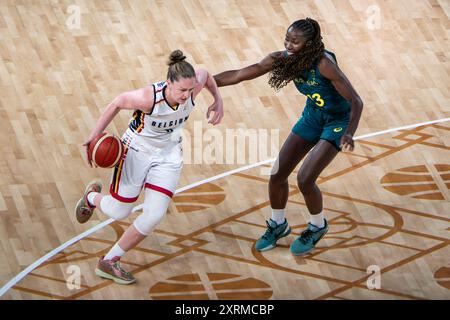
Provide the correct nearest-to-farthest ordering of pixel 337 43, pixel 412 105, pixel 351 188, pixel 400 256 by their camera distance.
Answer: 1. pixel 400 256
2. pixel 351 188
3. pixel 412 105
4. pixel 337 43

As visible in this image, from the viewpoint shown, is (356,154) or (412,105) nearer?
(356,154)

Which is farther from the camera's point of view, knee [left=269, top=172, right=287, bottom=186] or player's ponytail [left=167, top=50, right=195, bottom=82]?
knee [left=269, top=172, right=287, bottom=186]

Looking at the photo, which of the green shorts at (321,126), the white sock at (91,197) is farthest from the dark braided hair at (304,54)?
the white sock at (91,197)

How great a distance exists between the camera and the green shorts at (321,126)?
28.1 feet

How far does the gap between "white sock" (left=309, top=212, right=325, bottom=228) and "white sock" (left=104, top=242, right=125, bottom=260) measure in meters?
1.45

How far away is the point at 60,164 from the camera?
33.0ft

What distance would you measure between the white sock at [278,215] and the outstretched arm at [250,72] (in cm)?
104

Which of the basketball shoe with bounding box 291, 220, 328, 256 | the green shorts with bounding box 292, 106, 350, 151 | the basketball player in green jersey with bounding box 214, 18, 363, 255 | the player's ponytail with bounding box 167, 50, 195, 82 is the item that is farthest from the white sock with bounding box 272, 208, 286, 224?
the player's ponytail with bounding box 167, 50, 195, 82

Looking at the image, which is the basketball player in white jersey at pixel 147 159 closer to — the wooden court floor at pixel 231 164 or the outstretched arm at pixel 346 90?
the wooden court floor at pixel 231 164

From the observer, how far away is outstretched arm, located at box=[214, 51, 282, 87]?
28.4ft

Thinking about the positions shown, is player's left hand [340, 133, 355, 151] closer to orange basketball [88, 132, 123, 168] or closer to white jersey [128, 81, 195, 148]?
white jersey [128, 81, 195, 148]
